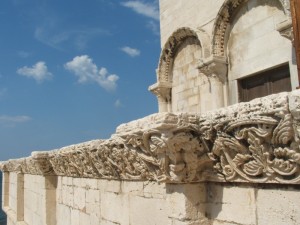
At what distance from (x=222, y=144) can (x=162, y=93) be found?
7.09 m

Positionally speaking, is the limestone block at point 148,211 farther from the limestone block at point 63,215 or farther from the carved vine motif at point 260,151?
the limestone block at point 63,215

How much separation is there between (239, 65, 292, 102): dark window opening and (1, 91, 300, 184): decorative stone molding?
397 cm

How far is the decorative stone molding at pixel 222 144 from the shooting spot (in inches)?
82.2

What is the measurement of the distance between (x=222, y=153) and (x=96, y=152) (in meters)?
2.32

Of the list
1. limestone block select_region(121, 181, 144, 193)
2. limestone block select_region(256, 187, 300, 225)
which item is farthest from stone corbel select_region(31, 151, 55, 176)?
limestone block select_region(256, 187, 300, 225)

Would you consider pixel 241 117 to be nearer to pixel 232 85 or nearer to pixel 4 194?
pixel 232 85

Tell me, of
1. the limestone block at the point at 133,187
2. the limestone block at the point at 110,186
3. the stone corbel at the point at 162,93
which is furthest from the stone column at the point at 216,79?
the limestone block at the point at 133,187

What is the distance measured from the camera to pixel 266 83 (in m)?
7.01

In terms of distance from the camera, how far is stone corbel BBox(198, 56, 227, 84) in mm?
7531

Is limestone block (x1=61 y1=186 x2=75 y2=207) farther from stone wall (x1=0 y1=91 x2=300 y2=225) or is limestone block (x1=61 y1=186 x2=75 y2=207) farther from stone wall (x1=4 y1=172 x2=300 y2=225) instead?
stone wall (x1=0 y1=91 x2=300 y2=225)

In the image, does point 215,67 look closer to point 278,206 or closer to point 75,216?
point 75,216

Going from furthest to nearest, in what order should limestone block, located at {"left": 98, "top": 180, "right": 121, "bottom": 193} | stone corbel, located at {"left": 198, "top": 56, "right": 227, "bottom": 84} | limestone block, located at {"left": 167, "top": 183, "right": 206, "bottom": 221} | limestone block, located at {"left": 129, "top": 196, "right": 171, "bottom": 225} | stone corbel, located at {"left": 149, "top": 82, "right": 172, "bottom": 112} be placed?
stone corbel, located at {"left": 149, "top": 82, "right": 172, "bottom": 112}
stone corbel, located at {"left": 198, "top": 56, "right": 227, "bottom": 84}
limestone block, located at {"left": 98, "top": 180, "right": 121, "bottom": 193}
limestone block, located at {"left": 129, "top": 196, "right": 171, "bottom": 225}
limestone block, located at {"left": 167, "top": 183, "right": 206, "bottom": 221}

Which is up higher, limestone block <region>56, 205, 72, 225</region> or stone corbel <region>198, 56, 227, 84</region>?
stone corbel <region>198, 56, 227, 84</region>

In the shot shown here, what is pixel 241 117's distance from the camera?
2299mm
